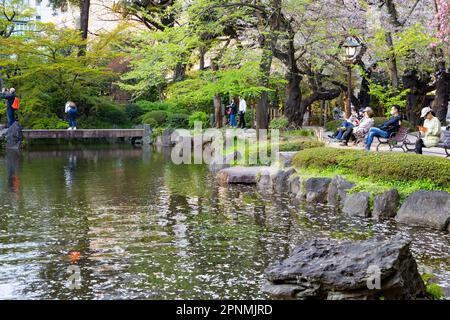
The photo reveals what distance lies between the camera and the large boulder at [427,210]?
9.85 m

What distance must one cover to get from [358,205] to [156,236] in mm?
4262

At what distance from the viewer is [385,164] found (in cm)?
1169

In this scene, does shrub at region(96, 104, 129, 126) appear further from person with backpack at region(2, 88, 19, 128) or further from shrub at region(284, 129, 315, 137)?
shrub at region(284, 129, 315, 137)

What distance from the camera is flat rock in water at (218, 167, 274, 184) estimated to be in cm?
1577

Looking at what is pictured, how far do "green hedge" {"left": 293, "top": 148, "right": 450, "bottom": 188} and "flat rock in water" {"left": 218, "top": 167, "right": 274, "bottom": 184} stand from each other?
195 cm

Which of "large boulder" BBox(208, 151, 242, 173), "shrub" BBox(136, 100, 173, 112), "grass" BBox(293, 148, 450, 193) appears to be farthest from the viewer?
"shrub" BBox(136, 100, 173, 112)

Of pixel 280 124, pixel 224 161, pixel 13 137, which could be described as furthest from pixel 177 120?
pixel 224 161

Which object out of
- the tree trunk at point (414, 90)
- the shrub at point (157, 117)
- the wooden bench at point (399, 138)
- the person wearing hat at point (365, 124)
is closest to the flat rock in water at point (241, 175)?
the wooden bench at point (399, 138)

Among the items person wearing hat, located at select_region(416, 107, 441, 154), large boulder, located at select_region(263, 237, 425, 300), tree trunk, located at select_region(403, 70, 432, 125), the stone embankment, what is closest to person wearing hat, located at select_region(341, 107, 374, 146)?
the stone embankment

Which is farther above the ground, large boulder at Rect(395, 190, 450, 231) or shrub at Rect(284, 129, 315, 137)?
shrub at Rect(284, 129, 315, 137)

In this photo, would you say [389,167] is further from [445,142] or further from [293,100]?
[293,100]

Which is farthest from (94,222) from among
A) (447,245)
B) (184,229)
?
(447,245)
